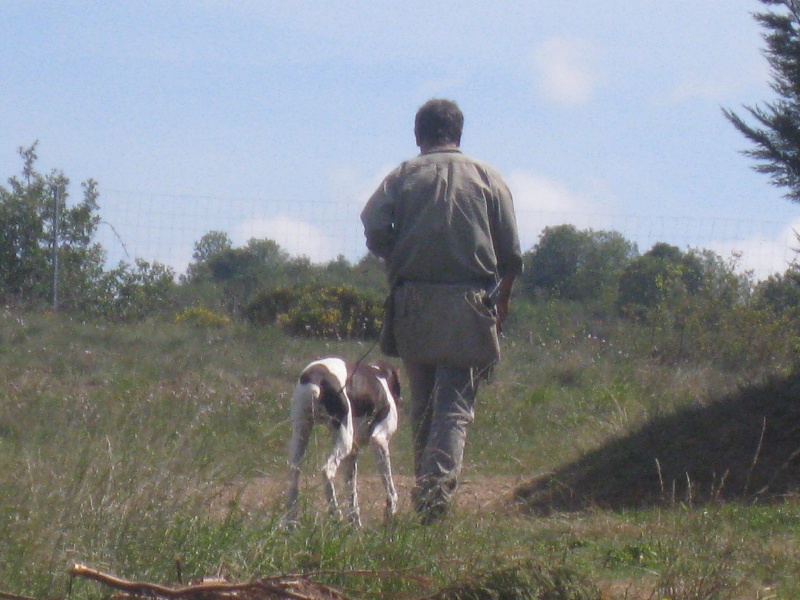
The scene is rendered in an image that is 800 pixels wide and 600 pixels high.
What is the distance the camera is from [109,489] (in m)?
3.63

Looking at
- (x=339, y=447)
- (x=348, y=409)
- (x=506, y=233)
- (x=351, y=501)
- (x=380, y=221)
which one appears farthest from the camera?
(x=348, y=409)

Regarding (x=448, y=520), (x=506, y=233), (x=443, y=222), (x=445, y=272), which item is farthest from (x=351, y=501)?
(x=506, y=233)

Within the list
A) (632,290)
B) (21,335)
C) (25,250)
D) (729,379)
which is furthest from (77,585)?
(25,250)

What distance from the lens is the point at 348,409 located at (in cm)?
579

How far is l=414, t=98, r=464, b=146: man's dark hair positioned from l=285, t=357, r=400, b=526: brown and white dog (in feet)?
4.00

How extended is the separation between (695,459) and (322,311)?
10.8 metres

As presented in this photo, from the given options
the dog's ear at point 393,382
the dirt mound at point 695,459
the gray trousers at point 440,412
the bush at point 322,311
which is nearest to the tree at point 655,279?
the bush at point 322,311

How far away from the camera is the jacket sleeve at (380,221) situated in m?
5.07

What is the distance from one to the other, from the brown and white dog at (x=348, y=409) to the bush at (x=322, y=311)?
9.41 metres

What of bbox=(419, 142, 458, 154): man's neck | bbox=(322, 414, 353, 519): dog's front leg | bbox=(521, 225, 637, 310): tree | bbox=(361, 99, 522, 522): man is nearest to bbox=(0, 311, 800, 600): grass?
bbox=(322, 414, 353, 519): dog's front leg

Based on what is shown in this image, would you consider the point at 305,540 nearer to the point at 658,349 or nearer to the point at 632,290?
the point at 658,349

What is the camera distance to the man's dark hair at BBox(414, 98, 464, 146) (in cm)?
532

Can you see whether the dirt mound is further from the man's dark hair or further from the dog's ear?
the man's dark hair

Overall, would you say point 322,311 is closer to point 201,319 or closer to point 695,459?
point 201,319
